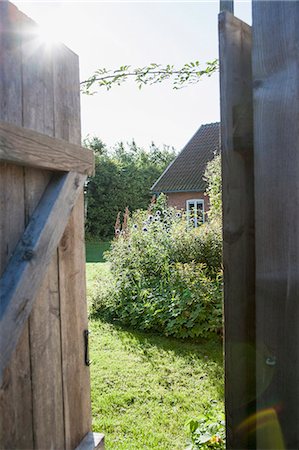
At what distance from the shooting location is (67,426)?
4.76 ft

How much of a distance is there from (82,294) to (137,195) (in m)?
19.1

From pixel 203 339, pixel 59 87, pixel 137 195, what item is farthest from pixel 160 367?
pixel 137 195

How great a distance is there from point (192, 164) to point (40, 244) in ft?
51.9

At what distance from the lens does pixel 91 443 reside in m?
1.58

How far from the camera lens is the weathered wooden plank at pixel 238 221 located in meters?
0.84

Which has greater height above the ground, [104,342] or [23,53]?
[23,53]

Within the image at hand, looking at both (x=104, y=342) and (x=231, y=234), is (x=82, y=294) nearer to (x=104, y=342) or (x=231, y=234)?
(x=231, y=234)

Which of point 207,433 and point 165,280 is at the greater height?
point 165,280

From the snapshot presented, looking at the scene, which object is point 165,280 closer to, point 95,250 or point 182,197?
point 95,250

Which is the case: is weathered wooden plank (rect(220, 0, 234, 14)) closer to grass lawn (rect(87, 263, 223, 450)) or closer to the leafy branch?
the leafy branch

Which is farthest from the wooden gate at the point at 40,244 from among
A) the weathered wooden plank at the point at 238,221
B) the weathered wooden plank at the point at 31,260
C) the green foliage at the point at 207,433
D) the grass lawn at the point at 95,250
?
the grass lawn at the point at 95,250

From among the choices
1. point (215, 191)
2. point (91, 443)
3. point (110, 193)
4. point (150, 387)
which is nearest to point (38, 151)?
point (91, 443)

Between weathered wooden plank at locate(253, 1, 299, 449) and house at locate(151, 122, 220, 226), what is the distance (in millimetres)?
14666

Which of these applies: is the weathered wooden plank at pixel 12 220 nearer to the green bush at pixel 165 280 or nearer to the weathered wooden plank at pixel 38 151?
the weathered wooden plank at pixel 38 151
